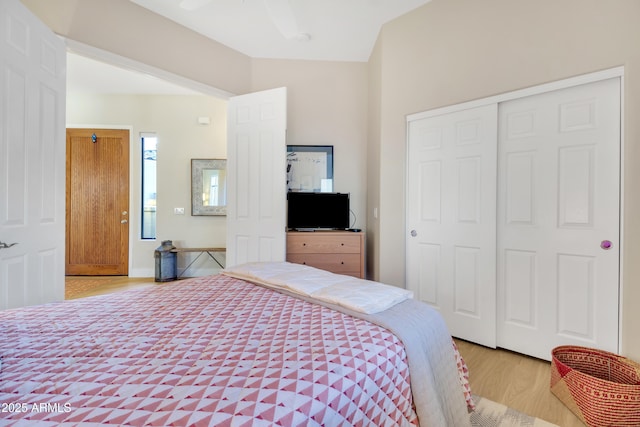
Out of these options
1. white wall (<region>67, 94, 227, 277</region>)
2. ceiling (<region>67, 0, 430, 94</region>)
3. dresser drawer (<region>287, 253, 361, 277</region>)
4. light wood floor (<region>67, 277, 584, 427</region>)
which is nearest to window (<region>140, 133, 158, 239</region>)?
white wall (<region>67, 94, 227, 277</region>)

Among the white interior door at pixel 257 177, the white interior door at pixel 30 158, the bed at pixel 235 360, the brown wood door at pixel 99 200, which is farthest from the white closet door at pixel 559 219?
the brown wood door at pixel 99 200

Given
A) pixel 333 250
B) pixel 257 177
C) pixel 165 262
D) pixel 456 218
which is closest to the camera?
pixel 456 218

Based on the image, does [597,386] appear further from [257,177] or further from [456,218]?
[257,177]

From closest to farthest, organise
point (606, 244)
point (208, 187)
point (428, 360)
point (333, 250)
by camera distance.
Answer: point (428, 360) < point (606, 244) < point (333, 250) < point (208, 187)

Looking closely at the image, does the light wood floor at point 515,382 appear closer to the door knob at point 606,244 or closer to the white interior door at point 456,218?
the white interior door at point 456,218

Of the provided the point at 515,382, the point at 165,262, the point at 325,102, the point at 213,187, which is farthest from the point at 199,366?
the point at 213,187

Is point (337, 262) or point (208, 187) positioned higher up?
point (208, 187)

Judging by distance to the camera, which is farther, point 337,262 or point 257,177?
point 257,177

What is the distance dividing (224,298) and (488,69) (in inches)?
97.9

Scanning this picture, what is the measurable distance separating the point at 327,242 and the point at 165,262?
101 inches

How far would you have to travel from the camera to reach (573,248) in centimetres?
201

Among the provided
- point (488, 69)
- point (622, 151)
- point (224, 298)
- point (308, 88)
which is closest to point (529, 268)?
point (622, 151)

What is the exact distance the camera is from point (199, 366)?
0.80 metres

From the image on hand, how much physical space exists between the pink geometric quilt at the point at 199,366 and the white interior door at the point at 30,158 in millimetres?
931
